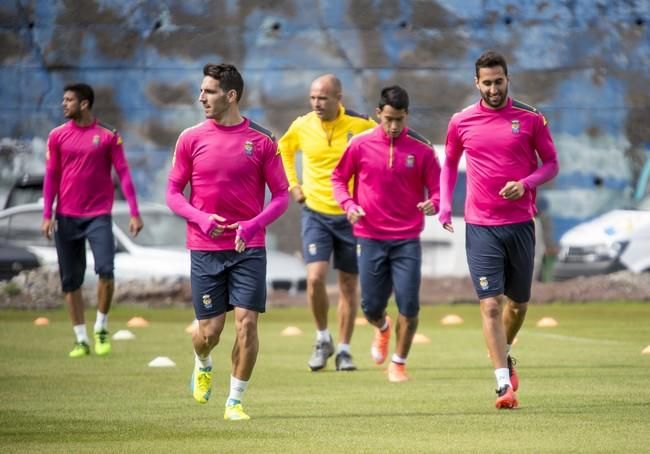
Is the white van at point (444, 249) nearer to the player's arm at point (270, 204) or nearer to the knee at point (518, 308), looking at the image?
the knee at point (518, 308)

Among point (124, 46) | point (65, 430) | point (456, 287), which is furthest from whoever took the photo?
point (124, 46)

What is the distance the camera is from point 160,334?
17172 millimetres

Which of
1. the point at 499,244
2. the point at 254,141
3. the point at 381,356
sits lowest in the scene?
the point at 381,356

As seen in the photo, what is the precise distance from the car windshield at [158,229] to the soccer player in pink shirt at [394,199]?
9.67 m

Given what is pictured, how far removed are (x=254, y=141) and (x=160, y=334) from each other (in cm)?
779

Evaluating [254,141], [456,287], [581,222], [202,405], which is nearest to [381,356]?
[202,405]

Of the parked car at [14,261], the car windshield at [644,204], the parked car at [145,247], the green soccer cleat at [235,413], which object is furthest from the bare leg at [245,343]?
the car windshield at [644,204]

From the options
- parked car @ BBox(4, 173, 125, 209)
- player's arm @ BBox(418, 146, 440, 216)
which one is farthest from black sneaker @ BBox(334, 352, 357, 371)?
parked car @ BBox(4, 173, 125, 209)

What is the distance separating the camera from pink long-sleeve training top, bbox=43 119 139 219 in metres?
14.4

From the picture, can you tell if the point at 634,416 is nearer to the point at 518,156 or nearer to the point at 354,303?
the point at 518,156

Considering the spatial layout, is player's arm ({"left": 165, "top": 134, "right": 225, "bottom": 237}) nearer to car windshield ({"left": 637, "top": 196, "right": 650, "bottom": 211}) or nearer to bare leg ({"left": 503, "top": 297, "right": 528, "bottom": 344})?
bare leg ({"left": 503, "top": 297, "right": 528, "bottom": 344})

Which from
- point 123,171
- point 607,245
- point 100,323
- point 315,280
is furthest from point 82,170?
point 607,245

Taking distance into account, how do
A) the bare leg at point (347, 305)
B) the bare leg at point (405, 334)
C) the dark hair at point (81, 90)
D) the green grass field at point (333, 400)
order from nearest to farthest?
the green grass field at point (333, 400)
the bare leg at point (405, 334)
the bare leg at point (347, 305)
the dark hair at point (81, 90)

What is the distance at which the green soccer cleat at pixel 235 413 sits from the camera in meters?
9.52
